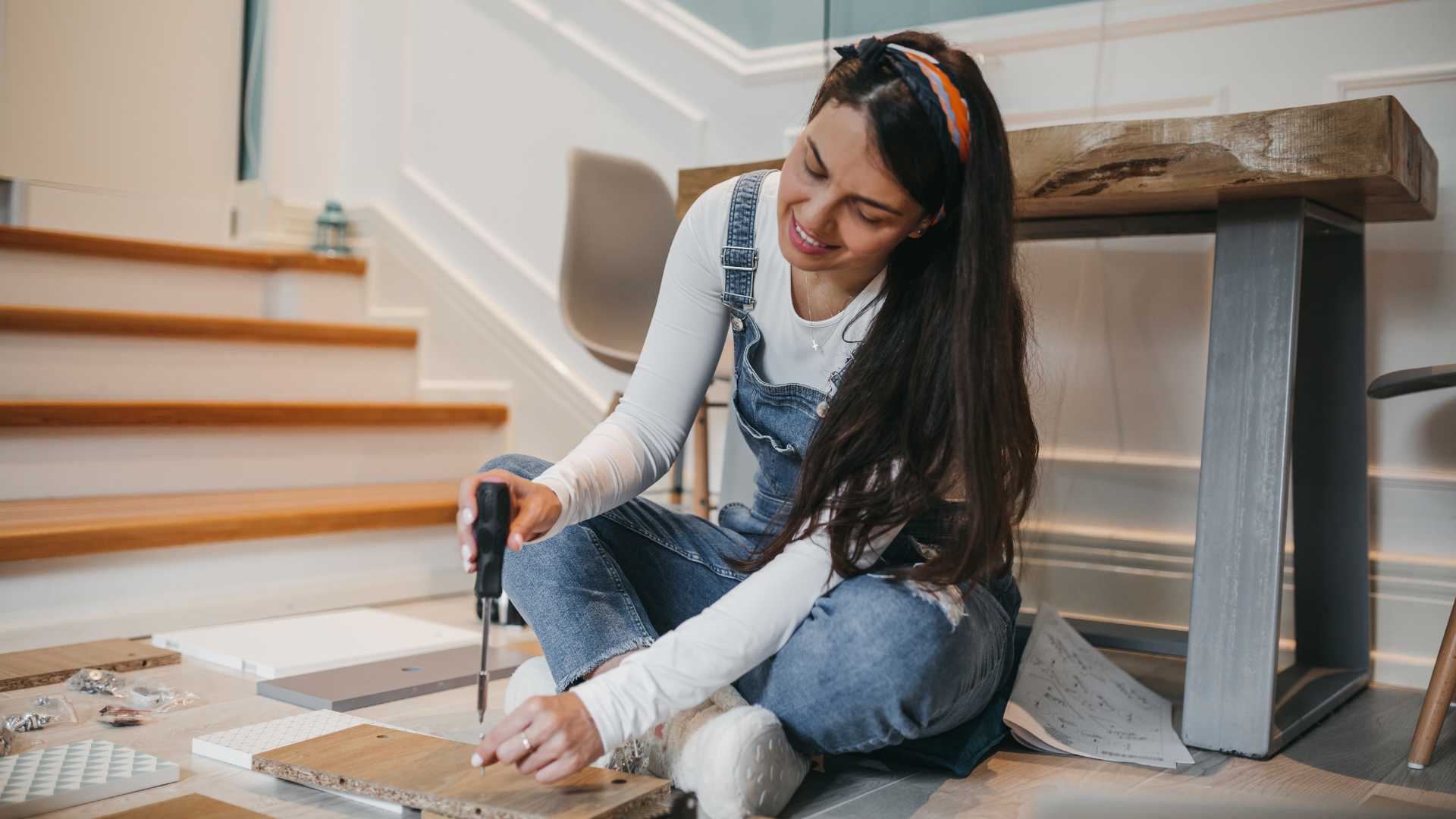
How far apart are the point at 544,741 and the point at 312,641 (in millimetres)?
934

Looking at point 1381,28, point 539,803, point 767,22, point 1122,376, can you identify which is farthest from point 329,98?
point 539,803

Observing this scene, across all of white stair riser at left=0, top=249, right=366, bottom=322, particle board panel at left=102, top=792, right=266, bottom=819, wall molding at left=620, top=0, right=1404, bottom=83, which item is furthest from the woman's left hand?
white stair riser at left=0, top=249, right=366, bottom=322


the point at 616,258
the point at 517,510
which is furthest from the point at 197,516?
the point at 517,510

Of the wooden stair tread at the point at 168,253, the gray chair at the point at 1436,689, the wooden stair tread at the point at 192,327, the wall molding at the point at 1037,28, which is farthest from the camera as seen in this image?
the wooden stair tread at the point at 168,253

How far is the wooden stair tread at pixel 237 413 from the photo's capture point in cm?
188

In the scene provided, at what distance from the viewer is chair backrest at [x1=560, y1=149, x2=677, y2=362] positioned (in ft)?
7.43

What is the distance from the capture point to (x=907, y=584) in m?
1.03

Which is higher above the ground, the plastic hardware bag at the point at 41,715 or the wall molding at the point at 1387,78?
the wall molding at the point at 1387,78

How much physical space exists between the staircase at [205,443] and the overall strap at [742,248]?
3.58 feet

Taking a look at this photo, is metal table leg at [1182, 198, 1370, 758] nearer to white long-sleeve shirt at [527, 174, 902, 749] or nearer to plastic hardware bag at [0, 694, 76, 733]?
white long-sleeve shirt at [527, 174, 902, 749]

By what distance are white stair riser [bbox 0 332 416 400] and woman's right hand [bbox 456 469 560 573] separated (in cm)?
150

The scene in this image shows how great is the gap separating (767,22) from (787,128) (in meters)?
0.24

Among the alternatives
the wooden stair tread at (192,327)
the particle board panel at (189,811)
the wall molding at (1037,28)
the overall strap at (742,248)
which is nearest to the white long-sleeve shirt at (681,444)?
the overall strap at (742,248)

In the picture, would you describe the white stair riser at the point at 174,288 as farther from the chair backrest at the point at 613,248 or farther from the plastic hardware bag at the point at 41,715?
the plastic hardware bag at the point at 41,715
